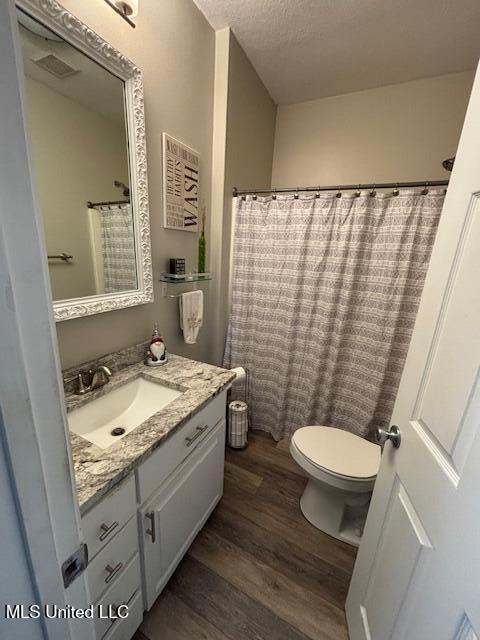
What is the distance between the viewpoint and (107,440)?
102cm

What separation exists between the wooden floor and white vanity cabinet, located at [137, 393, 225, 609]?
118 millimetres

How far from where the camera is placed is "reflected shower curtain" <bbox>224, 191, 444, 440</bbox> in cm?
157

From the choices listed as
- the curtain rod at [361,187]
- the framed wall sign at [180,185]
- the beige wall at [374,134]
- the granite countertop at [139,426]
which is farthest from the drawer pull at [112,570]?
the beige wall at [374,134]

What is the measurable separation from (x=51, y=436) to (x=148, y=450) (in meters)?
0.53

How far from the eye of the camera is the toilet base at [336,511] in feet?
4.52

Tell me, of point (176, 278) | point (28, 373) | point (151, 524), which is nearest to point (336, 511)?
point (151, 524)

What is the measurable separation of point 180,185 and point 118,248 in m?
A: 0.53

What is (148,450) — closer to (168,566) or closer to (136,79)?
(168,566)

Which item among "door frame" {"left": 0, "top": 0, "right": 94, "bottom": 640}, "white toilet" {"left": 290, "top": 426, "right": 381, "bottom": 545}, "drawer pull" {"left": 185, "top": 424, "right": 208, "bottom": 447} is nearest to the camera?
"door frame" {"left": 0, "top": 0, "right": 94, "bottom": 640}

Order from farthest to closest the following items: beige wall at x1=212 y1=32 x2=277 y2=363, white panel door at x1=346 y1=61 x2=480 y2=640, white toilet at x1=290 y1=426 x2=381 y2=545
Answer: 1. beige wall at x1=212 y1=32 x2=277 y2=363
2. white toilet at x1=290 y1=426 x2=381 y2=545
3. white panel door at x1=346 y1=61 x2=480 y2=640

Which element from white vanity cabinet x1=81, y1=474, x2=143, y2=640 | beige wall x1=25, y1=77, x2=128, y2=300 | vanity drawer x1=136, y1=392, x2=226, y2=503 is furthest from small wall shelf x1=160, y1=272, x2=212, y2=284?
white vanity cabinet x1=81, y1=474, x2=143, y2=640

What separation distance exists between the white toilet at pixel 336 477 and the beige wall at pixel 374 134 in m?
1.97

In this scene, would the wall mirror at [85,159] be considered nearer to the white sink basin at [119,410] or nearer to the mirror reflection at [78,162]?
the mirror reflection at [78,162]

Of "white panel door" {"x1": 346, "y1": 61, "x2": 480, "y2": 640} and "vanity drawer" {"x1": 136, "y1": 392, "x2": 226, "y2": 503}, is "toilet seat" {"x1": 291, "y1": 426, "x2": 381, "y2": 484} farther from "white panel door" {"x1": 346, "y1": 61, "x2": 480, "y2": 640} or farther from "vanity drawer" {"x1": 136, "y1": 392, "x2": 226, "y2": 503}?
"vanity drawer" {"x1": 136, "y1": 392, "x2": 226, "y2": 503}
